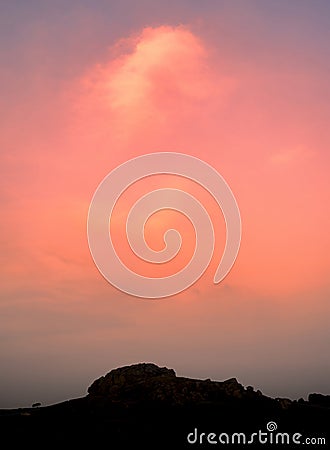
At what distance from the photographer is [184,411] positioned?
69.9m

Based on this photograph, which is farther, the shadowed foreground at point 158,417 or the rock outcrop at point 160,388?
the rock outcrop at point 160,388

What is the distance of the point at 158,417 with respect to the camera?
221ft

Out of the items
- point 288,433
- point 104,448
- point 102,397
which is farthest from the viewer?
point 102,397

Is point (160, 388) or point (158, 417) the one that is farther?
point (160, 388)

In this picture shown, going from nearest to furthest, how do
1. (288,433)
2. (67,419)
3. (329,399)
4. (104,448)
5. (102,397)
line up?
(104,448) → (288,433) → (67,419) → (102,397) → (329,399)

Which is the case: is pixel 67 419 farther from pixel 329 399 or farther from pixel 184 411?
pixel 329 399

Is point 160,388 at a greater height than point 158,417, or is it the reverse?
point 160,388

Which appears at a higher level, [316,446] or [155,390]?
[155,390]

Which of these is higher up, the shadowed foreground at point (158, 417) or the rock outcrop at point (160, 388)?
the rock outcrop at point (160, 388)

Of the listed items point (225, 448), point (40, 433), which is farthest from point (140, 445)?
point (40, 433)

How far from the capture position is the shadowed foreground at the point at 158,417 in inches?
2331

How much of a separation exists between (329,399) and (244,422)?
32.1 meters

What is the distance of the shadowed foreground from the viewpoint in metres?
59.2

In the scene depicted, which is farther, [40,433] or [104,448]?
[40,433]
